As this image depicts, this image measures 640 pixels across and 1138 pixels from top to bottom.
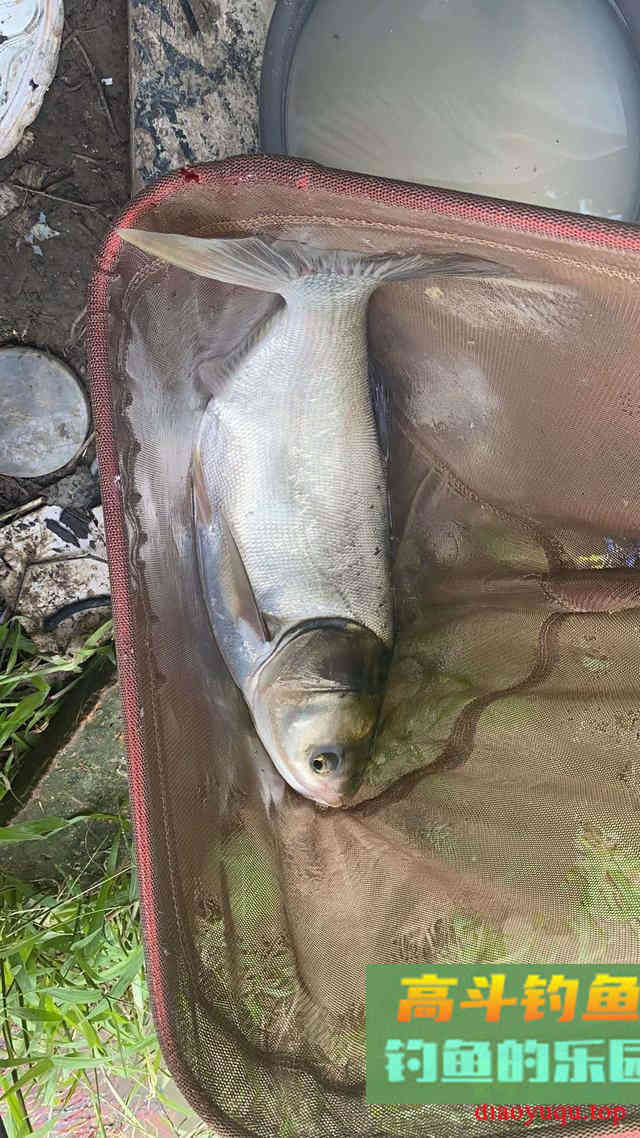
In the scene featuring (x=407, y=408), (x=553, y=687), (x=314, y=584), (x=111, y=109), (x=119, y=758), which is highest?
(x=111, y=109)

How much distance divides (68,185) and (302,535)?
1.04m

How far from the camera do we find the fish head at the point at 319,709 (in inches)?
51.6

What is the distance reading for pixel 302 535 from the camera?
1.35 m

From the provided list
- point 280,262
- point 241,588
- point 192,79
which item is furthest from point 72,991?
point 192,79

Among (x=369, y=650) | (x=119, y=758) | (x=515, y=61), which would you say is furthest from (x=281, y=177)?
(x=119, y=758)

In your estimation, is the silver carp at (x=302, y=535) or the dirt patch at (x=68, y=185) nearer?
the silver carp at (x=302, y=535)

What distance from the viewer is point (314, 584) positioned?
4.50 ft

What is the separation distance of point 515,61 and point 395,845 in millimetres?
1467

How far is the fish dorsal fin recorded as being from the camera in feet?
4.43

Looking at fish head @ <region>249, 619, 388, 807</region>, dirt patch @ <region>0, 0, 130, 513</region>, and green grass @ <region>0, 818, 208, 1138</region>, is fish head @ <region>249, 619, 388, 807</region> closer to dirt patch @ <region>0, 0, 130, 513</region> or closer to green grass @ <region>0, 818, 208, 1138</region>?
green grass @ <region>0, 818, 208, 1138</region>

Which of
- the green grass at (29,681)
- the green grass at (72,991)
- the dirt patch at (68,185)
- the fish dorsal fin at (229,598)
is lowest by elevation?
the green grass at (72,991)

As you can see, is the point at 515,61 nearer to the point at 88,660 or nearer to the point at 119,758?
Answer: the point at 88,660

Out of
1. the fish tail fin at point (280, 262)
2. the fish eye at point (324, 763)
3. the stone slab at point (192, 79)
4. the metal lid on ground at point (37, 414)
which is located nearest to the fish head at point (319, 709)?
the fish eye at point (324, 763)

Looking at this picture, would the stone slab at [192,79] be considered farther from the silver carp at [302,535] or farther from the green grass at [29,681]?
the green grass at [29,681]
